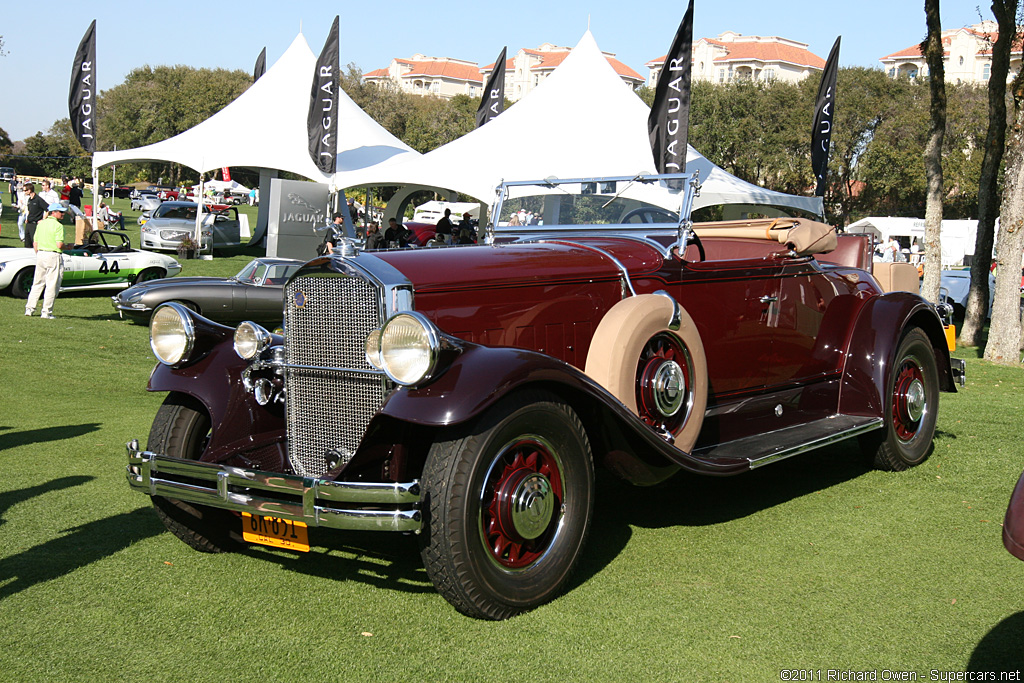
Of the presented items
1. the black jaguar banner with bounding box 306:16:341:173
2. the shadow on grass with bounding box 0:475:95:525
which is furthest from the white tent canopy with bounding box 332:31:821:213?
the shadow on grass with bounding box 0:475:95:525

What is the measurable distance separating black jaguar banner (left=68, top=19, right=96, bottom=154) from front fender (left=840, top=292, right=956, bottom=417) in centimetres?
2078

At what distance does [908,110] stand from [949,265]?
66.0 feet

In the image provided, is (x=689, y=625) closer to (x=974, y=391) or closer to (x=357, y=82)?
(x=974, y=391)

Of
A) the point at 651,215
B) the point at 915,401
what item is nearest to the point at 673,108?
the point at 915,401

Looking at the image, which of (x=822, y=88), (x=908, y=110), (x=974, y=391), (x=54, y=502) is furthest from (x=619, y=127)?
(x=908, y=110)

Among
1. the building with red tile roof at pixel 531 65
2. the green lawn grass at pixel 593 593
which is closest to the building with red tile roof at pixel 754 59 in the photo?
the building with red tile roof at pixel 531 65

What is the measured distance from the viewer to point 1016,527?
2287mm

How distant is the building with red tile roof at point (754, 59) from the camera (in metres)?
112

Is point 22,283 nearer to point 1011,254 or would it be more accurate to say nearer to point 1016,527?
point 1011,254

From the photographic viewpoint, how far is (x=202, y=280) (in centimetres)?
1317

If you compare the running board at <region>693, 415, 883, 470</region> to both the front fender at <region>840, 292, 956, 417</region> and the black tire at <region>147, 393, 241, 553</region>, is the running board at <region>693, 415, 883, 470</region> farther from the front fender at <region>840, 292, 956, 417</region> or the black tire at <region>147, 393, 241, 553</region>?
the black tire at <region>147, 393, 241, 553</region>

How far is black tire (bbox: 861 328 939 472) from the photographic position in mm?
5730

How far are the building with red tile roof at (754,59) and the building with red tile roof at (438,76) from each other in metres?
42.3

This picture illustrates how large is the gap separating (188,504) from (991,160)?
1307 centimetres
